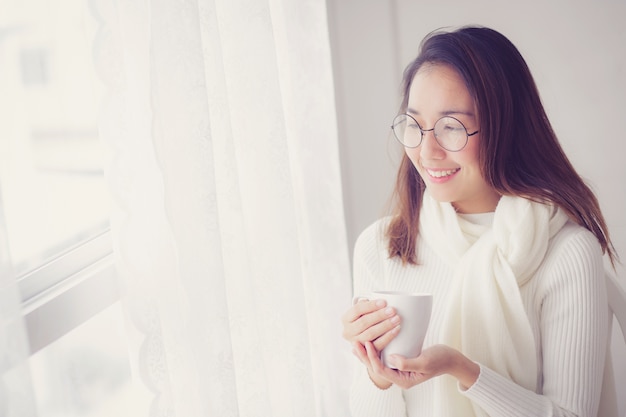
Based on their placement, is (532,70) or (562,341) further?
(532,70)

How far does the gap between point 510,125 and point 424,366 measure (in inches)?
19.3

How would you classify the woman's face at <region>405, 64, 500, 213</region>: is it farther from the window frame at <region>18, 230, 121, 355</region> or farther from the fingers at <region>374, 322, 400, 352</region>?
the window frame at <region>18, 230, 121, 355</region>

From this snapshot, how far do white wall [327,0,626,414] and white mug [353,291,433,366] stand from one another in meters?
0.71

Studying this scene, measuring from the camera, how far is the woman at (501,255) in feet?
3.69

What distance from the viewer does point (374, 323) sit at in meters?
1.04

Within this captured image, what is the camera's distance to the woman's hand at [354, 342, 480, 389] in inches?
41.2

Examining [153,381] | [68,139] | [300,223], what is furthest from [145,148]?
[300,223]

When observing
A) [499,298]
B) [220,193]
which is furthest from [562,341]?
[220,193]

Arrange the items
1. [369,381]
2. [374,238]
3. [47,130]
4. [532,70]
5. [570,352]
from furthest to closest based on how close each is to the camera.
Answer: [532,70] < [374,238] < [369,381] < [570,352] < [47,130]

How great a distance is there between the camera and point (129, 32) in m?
0.99

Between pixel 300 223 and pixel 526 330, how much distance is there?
0.70 metres

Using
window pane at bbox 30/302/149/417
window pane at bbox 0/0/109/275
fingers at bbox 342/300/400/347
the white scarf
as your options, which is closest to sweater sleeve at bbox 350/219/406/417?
the white scarf

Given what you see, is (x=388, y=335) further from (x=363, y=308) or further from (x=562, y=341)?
(x=562, y=341)

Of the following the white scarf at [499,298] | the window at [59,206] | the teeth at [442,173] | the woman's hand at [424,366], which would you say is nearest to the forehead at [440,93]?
the teeth at [442,173]
